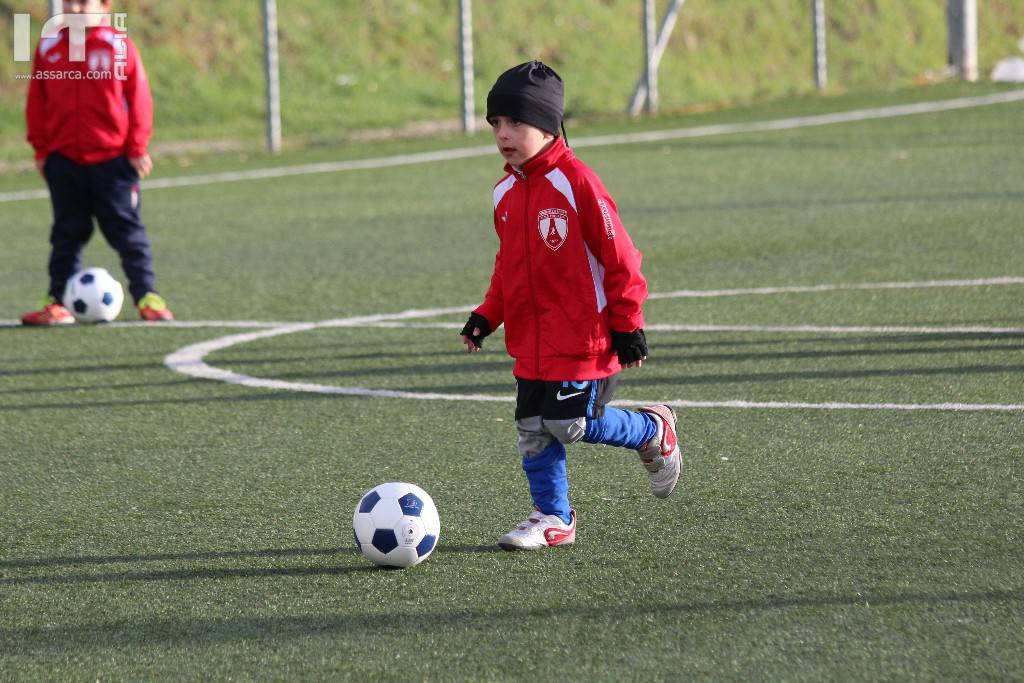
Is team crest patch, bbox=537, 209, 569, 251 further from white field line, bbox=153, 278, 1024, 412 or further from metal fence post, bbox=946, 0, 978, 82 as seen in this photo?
metal fence post, bbox=946, 0, 978, 82

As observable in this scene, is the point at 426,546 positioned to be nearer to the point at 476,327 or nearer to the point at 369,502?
the point at 369,502

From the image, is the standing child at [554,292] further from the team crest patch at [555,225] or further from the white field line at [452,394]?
the white field line at [452,394]

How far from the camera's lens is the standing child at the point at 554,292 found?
4.62 meters

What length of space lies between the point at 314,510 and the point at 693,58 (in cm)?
2524

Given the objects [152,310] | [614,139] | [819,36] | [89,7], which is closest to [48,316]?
[152,310]

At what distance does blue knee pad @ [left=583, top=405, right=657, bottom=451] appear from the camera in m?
4.74

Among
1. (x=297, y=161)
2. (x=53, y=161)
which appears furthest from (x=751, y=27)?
(x=53, y=161)

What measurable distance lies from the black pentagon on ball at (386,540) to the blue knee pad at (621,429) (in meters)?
0.64

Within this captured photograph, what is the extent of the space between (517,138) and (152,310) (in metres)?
4.78

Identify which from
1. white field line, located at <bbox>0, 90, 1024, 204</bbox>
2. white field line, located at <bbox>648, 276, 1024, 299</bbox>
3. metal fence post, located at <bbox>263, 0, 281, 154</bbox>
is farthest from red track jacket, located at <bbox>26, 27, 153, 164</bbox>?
metal fence post, located at <bbox>263, 0, 281, 154</bbox>

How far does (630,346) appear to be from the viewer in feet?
15.2

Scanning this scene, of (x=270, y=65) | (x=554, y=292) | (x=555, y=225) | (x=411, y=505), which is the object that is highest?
(x=270, y=65)

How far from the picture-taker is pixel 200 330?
28.4 feet

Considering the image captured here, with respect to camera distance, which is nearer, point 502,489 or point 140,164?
point 502,489
